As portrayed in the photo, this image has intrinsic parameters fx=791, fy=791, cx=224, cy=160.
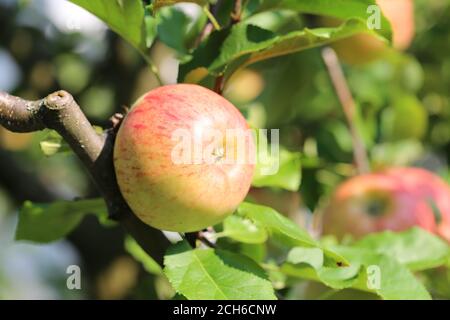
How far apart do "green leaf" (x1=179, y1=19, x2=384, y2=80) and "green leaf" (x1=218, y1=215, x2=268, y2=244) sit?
192 millimetres

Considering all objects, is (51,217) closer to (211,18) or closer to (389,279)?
(211,18)

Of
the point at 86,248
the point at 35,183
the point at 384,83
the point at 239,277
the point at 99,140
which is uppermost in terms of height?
the point at 99,140

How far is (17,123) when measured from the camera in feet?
2.66

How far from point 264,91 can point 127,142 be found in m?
0.92

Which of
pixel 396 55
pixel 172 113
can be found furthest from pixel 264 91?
pixel 172 113

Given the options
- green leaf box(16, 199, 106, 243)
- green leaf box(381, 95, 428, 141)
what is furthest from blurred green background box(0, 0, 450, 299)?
green leaf box(16, 199, 106, 243)

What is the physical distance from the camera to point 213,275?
0.86m

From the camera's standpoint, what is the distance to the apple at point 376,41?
1.63m

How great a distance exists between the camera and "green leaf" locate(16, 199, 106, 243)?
104 centimetres

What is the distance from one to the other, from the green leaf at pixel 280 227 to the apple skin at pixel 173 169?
44 millimetres

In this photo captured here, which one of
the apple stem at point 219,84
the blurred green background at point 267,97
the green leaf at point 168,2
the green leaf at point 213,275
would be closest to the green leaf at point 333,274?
the green leaf at point 213,275

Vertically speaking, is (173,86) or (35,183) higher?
(173,86)

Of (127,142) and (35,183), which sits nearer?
(127,142)
